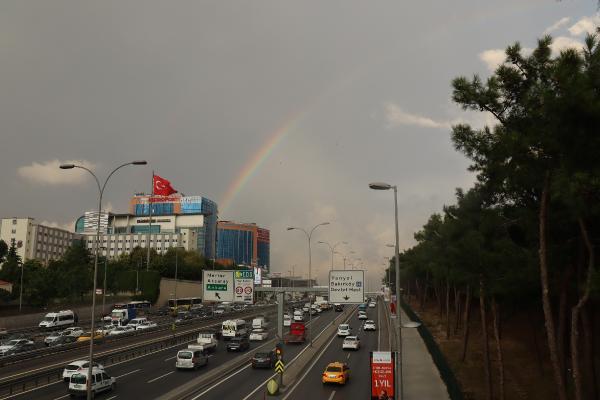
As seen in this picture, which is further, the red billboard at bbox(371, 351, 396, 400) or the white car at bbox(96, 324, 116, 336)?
the white car at bbox(96, 324, 116, 336)

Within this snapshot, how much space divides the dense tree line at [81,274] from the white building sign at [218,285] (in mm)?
60477

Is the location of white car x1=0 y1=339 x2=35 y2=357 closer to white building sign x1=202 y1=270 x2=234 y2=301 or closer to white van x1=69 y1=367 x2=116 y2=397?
white van x1=69 y1=367 x2=116 y2=397

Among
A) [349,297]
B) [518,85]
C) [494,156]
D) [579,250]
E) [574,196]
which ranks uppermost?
[518,85]

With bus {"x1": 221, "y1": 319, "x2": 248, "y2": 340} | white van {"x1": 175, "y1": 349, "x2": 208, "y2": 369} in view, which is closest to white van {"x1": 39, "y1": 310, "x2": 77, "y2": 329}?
bus {"x1": 221, "y1": 319, "x2": 248, "y2": 340}

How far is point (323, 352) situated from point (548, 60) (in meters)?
40.4

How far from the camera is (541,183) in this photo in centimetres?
1920

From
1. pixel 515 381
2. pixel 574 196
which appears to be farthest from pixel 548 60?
pixel 515 381

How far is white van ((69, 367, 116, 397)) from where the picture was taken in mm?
29141

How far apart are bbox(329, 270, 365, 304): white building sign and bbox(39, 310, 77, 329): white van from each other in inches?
2230

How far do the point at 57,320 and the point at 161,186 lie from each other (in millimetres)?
77000

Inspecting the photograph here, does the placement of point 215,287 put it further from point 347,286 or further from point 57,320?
point 57,320

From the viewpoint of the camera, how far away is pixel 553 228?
22.9 m

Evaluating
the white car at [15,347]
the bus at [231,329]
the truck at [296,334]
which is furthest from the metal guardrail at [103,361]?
the truck at [296,334]

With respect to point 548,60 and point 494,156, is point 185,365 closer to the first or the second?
point 494,156
